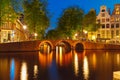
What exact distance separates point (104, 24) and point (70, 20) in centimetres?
1574

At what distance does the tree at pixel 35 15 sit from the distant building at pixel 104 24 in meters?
26.3

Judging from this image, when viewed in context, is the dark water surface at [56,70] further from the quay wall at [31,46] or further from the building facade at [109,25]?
the building facade at [109,25]

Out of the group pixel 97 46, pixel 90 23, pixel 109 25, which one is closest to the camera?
pixel 97 46

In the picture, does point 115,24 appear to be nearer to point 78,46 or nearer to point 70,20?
point 70,20

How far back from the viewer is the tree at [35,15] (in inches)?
2655

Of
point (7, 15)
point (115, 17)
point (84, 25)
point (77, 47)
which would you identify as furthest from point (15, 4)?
point (115, 17)

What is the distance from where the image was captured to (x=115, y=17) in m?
87.2

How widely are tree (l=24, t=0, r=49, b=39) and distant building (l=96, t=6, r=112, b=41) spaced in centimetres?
2634

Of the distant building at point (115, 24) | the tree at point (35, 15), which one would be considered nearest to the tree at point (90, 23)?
the distant building at point (115, 24)

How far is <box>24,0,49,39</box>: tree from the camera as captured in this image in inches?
2655

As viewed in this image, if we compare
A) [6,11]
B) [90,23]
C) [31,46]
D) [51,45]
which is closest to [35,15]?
[51,45]

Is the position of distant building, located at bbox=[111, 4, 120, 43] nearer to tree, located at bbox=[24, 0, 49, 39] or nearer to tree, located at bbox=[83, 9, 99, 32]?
tree, located at bbox=[83, 9, 99, 32]

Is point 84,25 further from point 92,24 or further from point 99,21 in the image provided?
point 99,21

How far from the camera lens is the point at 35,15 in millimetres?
67562
